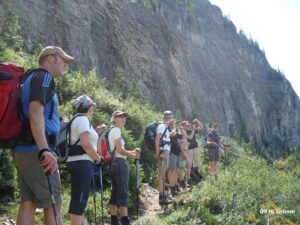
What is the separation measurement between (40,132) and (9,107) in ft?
1.14

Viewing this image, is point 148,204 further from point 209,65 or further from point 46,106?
point 209,65

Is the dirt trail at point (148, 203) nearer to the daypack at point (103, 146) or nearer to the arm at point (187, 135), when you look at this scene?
the arm at point (187, 135)

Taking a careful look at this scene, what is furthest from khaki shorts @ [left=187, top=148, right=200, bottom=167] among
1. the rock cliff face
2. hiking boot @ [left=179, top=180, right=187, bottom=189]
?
the rock cliff face

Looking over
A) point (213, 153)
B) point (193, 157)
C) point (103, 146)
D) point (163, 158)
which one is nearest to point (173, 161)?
point (163, 158)

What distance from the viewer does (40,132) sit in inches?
138

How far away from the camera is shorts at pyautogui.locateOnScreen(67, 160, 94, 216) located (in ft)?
15.8

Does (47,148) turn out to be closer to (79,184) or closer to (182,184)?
(79,184)

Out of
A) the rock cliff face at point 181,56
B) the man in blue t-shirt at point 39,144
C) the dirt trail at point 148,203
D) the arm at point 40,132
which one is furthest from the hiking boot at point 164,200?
the rock cliff face at point 181,56

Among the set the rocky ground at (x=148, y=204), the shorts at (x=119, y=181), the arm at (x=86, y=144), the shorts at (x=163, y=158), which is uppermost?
the arm at (x=86, y=144)

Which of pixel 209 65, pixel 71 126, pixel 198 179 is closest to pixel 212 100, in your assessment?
pixel 209 65

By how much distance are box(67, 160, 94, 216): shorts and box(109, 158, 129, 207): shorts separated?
4.46ft

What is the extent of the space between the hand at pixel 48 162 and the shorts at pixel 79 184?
1.36m

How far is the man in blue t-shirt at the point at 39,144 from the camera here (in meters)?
3.51

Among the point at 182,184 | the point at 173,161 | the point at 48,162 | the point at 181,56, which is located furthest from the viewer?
the point at 181,56
